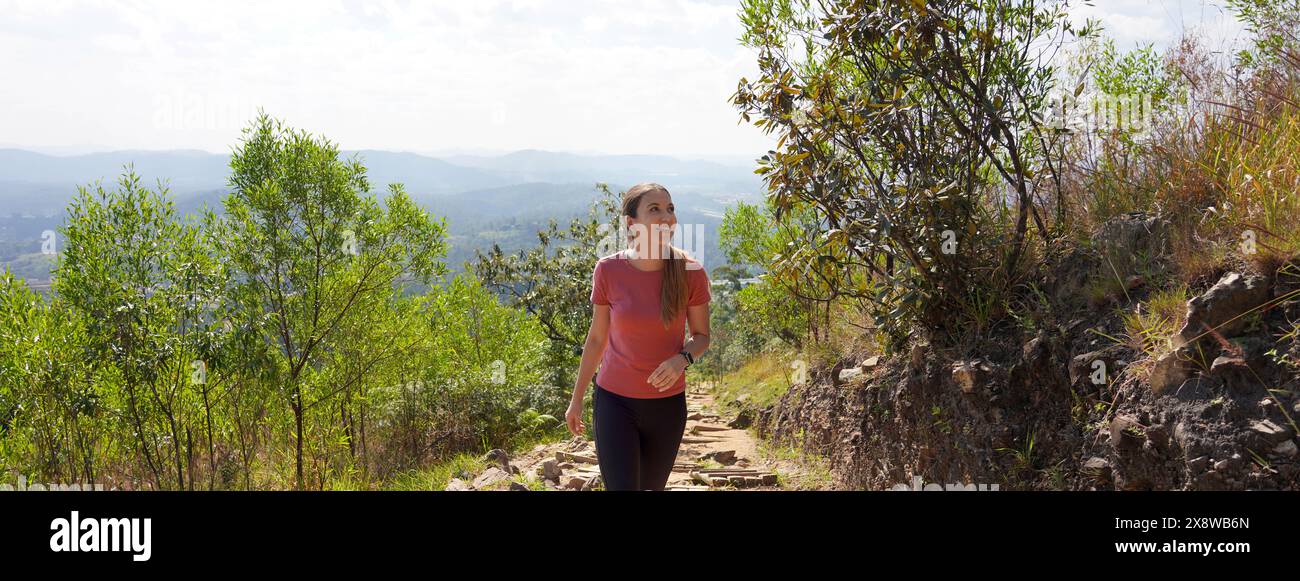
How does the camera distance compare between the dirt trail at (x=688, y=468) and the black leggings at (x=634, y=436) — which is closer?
the black leggings at (x=634, y=436)

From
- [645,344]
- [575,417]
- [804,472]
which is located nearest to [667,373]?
[645,344]

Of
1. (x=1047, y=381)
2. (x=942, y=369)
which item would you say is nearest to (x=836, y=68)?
(x=942, y=369)

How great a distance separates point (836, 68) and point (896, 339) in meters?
1.94

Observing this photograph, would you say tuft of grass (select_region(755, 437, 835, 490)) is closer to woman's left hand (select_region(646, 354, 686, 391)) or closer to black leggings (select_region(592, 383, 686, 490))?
black leggings (select_region(592, 383, 686, 490))

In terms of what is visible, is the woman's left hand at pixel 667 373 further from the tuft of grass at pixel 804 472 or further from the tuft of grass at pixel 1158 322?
the tuft of grass at pixel 804 472

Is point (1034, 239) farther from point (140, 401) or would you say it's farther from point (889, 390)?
point (140, 401)

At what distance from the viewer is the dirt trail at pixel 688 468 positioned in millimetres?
5707

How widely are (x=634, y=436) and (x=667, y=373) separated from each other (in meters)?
0.30

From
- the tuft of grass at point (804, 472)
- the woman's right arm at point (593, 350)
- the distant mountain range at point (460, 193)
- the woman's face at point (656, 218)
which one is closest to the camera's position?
the woman's face at point (656, 218)

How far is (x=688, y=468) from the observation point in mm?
6238

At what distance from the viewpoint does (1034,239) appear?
4699 mm

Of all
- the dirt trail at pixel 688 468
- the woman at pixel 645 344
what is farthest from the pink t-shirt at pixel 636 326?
the dirt trail at pixel 688 468

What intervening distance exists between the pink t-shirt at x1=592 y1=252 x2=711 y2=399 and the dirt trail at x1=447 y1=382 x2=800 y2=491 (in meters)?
2.70

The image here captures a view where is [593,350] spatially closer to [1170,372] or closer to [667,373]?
[667,373]
